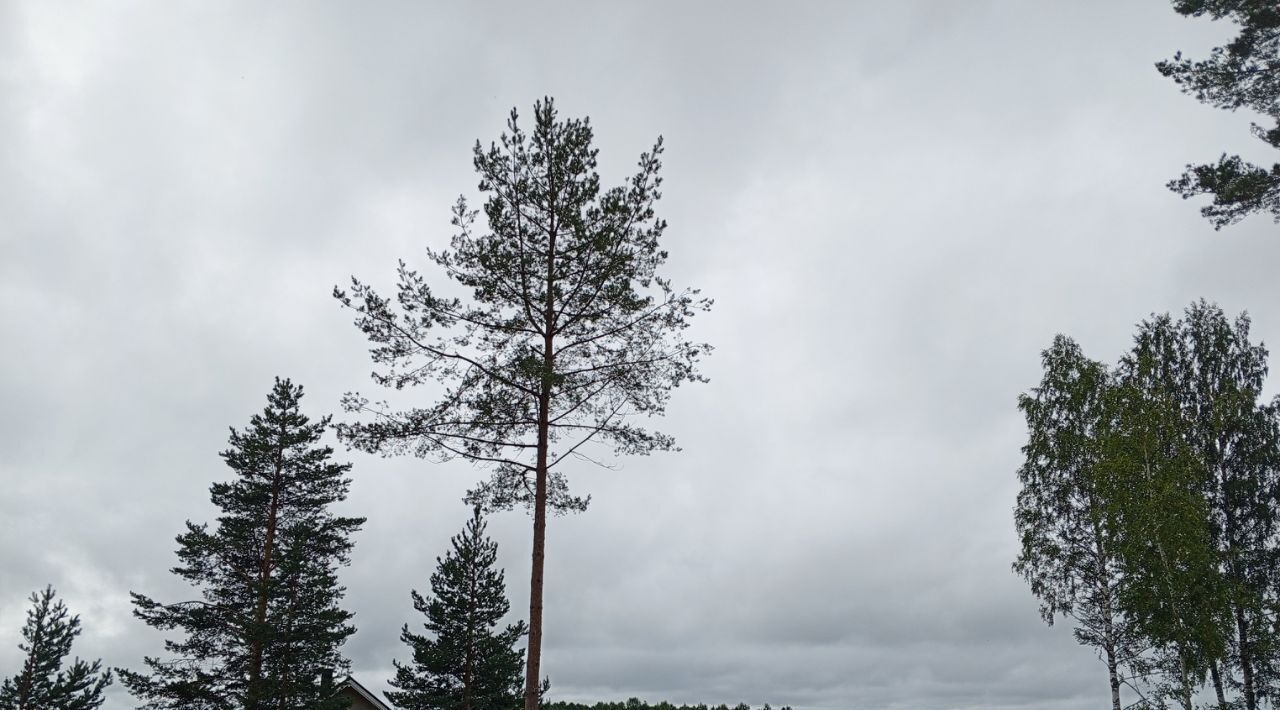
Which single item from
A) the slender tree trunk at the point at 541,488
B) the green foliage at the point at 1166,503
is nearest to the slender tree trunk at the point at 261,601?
the slender tree trunk at the point at 541,488

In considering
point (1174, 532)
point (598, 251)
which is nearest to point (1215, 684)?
point (1174, 532)

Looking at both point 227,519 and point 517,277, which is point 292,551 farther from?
point 517,277

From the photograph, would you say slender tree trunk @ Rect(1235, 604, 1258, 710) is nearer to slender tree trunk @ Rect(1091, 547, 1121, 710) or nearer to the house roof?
slender tree trunk @ Rect(1091, 547, 1121, 710)

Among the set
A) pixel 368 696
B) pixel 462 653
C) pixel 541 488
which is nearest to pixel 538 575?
pixel 541 488

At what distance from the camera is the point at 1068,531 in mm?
27938

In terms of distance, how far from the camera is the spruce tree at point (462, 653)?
2766 centimetres

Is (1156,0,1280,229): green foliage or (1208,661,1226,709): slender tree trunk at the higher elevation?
(1156,0,1280,229): green foliage

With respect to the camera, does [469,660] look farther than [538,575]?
Yes

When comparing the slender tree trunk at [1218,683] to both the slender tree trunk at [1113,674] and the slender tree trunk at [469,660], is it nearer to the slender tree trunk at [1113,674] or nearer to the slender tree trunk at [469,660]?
the slender tree trunk at [1113,674]

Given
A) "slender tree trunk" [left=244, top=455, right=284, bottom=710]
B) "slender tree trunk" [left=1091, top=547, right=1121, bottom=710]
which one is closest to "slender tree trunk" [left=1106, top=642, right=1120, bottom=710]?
"slender tree trunk" [left=1091, top=547, right=1121, bottom=710]

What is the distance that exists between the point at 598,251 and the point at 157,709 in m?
21.8

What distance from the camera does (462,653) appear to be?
27891 millimetres

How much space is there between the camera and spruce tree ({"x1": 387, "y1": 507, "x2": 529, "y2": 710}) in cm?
2766

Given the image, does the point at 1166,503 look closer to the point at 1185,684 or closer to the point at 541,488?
the point at 1185,684
